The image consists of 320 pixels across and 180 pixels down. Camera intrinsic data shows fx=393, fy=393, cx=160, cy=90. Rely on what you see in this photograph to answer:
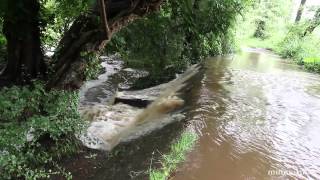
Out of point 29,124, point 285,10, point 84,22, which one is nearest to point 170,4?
point 84,22

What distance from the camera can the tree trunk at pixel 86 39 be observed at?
669 cm

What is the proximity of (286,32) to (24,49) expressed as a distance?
3099cm

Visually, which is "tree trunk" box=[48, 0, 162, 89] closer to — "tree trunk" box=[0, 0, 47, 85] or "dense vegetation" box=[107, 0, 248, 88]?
"tree trunk" box=[0, 0, 47, 85]

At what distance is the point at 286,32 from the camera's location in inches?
1372

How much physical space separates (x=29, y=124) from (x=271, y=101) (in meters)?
6.87

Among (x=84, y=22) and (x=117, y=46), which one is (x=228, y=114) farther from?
(x=84, y=22)

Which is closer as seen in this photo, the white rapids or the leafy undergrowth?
the leafy undergrowth

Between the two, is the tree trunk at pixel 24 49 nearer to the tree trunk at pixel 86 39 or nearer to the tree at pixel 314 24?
the tree trunk at pixel 86 39

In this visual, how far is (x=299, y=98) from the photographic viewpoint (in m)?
11.2

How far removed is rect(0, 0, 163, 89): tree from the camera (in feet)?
22.0

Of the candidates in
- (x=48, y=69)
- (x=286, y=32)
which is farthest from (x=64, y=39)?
(x=286, y=32)

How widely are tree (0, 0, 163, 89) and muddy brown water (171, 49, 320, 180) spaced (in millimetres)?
2449

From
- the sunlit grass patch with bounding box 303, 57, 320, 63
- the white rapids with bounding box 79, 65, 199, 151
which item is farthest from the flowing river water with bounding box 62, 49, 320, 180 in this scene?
the sunlit grass patch with bounding box 303, 57, 320, 63

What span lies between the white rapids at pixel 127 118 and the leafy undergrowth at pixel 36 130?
0.69 meters
